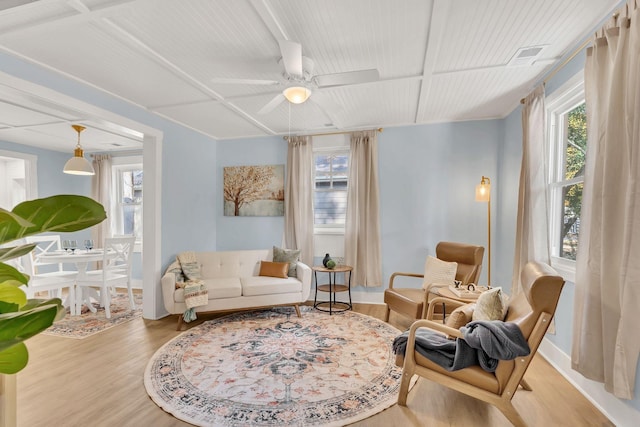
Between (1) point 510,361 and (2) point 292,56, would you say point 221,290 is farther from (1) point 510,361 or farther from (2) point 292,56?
(1) point 510,361

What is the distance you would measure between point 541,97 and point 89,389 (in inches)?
176

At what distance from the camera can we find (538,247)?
2.78 m

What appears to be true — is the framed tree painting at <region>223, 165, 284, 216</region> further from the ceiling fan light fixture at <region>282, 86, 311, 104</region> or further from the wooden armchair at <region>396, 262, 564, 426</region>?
the wooden armchair at <region>396, 262, 564, 426</region>

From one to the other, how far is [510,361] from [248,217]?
400 cm

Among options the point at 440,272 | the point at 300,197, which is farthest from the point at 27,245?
the point at 300,197

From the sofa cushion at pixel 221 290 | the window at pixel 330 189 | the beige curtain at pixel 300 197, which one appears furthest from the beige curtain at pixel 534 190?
Answer: the sofa cushion at pixel 221 290

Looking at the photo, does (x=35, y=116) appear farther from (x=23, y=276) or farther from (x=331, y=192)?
(x=23, y=276)

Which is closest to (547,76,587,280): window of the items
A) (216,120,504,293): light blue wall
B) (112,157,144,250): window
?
(216,120,504,293): light blue wall

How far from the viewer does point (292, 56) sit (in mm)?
2098

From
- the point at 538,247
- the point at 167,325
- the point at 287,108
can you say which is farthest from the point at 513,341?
the point at 167,325

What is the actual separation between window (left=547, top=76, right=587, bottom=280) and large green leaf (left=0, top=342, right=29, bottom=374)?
3252 millimetres

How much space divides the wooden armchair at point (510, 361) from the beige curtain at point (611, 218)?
342mm

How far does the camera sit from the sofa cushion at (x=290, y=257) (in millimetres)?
4160

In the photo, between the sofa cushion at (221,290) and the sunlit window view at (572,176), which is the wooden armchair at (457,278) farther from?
the sofa cushion at (221,290)
